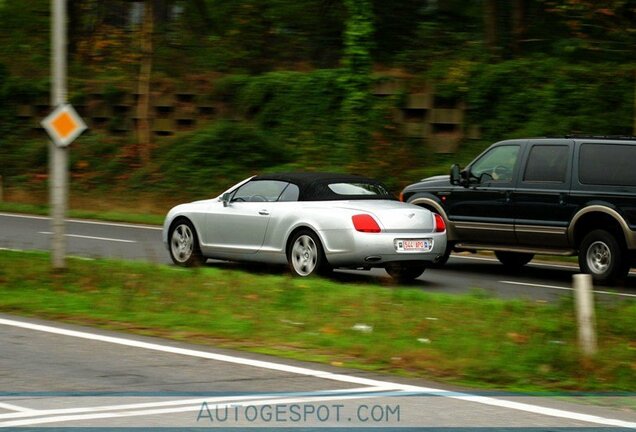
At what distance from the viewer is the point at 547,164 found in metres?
17.3

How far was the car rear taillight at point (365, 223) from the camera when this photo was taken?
50.5 ft

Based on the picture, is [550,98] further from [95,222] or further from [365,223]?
[365,223]

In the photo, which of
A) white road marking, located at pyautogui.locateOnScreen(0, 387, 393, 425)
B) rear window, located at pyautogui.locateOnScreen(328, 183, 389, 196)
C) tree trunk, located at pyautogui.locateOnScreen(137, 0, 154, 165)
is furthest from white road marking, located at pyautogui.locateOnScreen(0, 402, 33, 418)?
tree trunk, located at pyautogui.locateOnScreen(137, 0, 154, 165)

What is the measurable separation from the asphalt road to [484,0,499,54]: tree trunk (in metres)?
10.4

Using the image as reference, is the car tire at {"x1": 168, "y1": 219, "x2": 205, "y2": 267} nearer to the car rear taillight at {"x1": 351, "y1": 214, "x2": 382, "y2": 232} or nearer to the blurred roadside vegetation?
the car rear taillight at {"x1": 351, "y1": 214, "x2": 382, "y2": 232}

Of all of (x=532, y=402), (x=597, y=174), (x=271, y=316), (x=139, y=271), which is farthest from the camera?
(x=597, y=174)

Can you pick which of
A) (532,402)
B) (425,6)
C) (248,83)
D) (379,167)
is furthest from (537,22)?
(532,402)

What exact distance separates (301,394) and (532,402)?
1.59 metres

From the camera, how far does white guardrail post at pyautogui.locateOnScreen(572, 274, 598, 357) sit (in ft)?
31.9

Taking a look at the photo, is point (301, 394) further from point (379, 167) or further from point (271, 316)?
point (379, 167)

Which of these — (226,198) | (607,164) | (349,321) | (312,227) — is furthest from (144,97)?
(349,321)

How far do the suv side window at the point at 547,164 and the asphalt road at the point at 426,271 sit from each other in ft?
4.79

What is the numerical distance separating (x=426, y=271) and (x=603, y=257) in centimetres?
275

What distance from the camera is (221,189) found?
3092 cm
